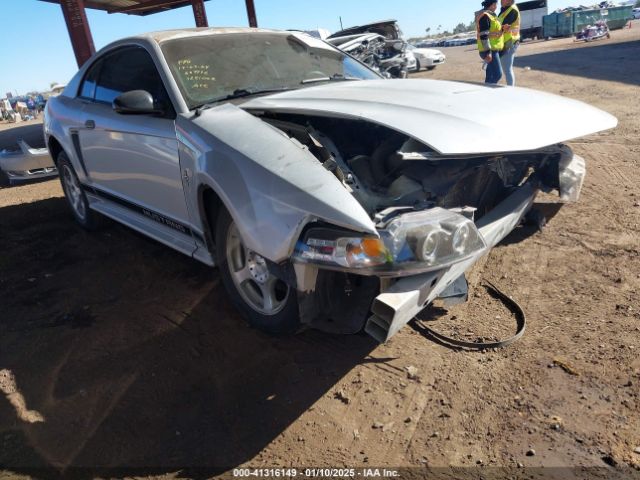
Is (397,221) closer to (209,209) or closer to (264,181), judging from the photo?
(264,181)

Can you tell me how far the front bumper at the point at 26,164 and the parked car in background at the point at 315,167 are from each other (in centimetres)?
437

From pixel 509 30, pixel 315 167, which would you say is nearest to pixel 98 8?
pixel 509 30

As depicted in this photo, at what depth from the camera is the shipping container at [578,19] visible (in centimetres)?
3170

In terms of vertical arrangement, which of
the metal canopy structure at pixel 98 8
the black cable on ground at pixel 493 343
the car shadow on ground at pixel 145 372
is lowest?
the black cable on ground at pixel 493 343

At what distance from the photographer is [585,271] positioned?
3.23 metres

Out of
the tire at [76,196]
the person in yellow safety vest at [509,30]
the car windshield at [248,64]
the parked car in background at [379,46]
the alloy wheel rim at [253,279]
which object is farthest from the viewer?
the parked car in background at [379,46]

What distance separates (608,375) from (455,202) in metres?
1.16

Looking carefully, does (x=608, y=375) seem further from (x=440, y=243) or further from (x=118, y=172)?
(x=118, y=172)

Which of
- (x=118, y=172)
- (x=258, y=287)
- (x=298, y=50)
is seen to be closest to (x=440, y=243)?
(x=258, y=287)

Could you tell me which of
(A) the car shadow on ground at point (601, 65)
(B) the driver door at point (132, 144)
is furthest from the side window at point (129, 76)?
(A) the car shadow on ground at point (601, 65)

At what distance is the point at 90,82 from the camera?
4461mm

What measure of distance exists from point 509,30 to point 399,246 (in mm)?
7944

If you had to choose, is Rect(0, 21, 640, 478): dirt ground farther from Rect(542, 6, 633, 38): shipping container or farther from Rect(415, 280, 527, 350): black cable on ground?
Rect(542, 6, 633, 38): shipping container

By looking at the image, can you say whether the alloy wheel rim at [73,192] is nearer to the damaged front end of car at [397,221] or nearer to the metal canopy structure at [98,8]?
the damaged front end of car at [397,221]
